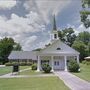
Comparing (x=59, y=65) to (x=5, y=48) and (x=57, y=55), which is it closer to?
(x=57, y=55)

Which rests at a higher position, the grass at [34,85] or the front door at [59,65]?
the front door at [59,65]

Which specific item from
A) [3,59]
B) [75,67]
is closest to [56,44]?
[75,67]

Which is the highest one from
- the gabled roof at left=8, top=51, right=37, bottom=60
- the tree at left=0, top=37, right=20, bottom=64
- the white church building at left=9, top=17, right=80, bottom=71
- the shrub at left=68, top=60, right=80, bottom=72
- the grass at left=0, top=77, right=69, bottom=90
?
the tree at left=0, top=37, right=20, bottom=64

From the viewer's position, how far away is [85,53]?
82500 mm

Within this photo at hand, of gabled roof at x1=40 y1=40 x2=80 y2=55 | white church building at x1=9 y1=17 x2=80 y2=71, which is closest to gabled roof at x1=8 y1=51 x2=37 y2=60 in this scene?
white church building at x1=9 y1=17 x2=80 y2=71

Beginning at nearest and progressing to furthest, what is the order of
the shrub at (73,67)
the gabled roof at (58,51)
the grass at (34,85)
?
the grass at (34,85), the shrub at (73,67), the gabled roof at (58,51)

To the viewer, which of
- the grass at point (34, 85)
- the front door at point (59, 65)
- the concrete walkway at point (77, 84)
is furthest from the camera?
the front door at point (59, 65)

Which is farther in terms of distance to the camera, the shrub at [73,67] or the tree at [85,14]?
the shrub at [73,67]

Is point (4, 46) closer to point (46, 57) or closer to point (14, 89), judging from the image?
point (46, 57)

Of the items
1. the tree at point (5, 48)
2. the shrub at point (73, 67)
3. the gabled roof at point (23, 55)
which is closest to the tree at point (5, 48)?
the tree at point (5, 48)

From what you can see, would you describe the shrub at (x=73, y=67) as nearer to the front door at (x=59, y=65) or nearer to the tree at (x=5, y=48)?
the front door at (x=59, y=65)

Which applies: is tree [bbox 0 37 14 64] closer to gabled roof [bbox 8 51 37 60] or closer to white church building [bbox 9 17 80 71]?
gabled roof [bbox 8 51 37 60]

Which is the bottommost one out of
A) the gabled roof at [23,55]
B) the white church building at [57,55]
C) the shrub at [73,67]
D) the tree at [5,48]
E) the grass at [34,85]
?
the grass at [34,85]

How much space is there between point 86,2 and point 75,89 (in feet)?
50.0
